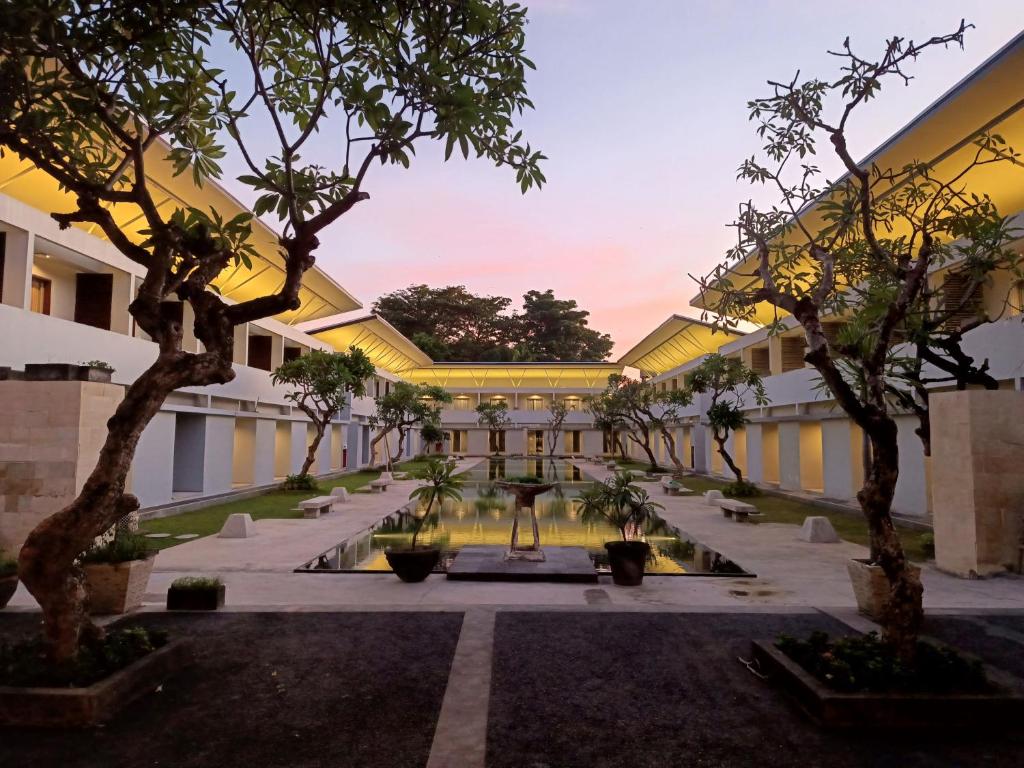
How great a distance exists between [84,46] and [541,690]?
6.49 m

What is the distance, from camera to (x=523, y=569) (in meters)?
9.76

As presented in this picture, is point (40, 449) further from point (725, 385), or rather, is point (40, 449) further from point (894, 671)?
point (725, 385)

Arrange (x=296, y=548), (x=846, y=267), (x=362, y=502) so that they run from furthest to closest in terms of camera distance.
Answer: (x=362, y=502), (x=296, y=548), (x=846, y=267)

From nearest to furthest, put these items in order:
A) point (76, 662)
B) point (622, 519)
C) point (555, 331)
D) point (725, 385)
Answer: point (76, 662) < point (622, 519) < point (725, 385) < point (555, 331)

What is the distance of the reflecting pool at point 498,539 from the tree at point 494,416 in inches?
1259

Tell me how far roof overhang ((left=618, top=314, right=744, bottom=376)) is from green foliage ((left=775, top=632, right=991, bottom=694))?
29806 millimetres

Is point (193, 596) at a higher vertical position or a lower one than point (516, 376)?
lower

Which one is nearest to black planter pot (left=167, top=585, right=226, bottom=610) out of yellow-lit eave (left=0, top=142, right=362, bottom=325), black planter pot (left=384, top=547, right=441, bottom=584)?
black planter pot (left=384, top=547, right=441, bottom=584)

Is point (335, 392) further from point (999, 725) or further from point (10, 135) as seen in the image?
point (999, 725)

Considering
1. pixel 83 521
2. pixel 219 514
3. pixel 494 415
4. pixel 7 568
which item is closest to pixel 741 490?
pixel 219 514

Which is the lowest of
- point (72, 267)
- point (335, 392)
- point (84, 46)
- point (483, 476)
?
point (483, 476)

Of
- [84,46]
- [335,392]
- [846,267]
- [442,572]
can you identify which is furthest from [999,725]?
[335,392]

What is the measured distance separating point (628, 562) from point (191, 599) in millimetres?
5913

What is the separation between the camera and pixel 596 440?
59.9 metres
